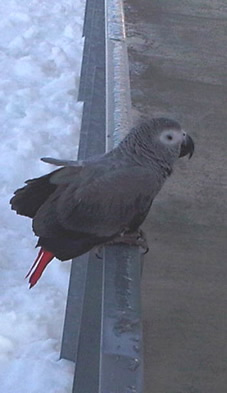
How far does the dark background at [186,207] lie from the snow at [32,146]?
2.69 feet

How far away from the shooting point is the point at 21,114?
577cm

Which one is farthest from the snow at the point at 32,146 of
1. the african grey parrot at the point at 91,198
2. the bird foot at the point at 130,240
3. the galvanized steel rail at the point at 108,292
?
the bird foot at the point at 130,240

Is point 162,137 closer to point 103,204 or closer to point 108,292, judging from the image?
point 103,204

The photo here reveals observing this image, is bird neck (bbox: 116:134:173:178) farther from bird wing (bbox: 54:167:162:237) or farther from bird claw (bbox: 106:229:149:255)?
bird claw (bbox: 106:229:149:255)

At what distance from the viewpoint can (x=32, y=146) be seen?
5328 mm

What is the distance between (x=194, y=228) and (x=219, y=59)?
1.60 metres

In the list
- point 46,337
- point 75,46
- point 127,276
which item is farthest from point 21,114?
point 127,276

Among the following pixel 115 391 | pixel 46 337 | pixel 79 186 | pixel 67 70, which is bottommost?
pixel 46 337

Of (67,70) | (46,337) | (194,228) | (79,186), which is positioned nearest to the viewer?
(79,186)

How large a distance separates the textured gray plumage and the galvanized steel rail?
13cm

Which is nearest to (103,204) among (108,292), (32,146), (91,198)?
(91,198)

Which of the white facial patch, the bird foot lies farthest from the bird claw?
Answer: the white facial patch

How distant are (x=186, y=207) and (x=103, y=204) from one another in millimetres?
1132

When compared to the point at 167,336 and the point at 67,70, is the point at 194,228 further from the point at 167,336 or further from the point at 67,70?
the point at 67,70
